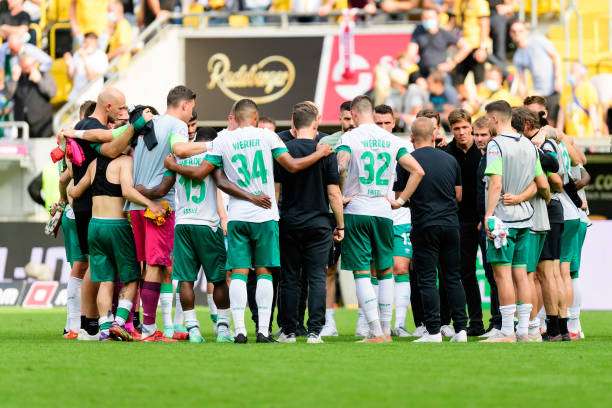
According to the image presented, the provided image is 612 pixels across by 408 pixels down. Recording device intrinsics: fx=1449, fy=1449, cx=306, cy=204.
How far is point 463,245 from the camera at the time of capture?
15.3m

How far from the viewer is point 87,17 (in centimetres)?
2923

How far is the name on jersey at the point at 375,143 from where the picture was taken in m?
13.4

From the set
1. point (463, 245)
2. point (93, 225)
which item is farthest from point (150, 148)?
point (463, 245)

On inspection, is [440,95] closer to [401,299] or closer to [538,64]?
[538,64]

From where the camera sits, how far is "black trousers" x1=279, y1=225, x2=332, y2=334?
13.3 m

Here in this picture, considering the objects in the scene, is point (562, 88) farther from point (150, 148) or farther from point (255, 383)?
point (255, 383)

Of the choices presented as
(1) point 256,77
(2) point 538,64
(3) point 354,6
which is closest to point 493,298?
(2) point 538,64

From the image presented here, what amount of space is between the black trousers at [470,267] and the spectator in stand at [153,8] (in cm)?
1458

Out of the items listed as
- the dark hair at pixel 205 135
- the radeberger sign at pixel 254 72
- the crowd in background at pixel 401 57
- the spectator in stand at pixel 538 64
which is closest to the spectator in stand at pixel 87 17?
the crowd in background at pixel 401 57

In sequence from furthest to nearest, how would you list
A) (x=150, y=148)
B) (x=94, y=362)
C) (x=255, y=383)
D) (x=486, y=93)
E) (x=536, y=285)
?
(x=486, y=93) < (x=536, y=285) < (x=150, y=148) < (x=94, y=362) < (x=255, y=383)

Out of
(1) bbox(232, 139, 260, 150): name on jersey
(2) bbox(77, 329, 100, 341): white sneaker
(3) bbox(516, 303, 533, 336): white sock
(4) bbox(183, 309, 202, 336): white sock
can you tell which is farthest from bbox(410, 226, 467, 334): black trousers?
(2) bbox(77, 329, 100, 341): white sneaker

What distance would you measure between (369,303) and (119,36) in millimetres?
16662

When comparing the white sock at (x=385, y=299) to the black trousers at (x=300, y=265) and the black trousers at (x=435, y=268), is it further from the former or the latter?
the black trousers at (x=300, y=265)

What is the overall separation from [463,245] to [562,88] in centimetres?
1158
